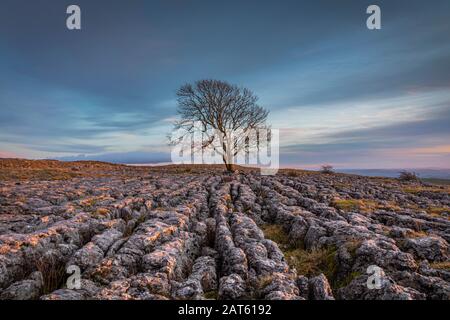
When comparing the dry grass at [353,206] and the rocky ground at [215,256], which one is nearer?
the rocky ground at [215,256]

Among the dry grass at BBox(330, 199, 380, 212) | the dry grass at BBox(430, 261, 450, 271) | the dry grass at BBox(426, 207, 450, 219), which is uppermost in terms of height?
the dry grass at BBox(330, 199, 380, 212)

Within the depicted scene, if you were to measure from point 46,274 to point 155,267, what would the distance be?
2935 mm

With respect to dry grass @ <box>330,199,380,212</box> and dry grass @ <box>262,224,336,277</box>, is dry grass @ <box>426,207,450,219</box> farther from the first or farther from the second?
dry grass @ <box>262,224,336,277</box>

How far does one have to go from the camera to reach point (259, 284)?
7.35 meters

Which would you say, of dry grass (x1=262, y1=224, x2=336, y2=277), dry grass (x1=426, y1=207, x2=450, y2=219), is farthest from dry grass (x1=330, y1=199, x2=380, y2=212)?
dry grass (x1=262, y1=224, x2=336, y2=277)

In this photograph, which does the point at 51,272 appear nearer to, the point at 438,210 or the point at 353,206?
the point at 353,206

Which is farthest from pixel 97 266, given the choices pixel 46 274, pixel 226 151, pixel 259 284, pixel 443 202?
pixel 226 151

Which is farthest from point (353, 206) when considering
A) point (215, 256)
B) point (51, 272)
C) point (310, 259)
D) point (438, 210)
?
point (51, 272)

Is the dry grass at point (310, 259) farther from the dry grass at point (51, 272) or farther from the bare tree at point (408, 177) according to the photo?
the bare tree at point (408, 177)

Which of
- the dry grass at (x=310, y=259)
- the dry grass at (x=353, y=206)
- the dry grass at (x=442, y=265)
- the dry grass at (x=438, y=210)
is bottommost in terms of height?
the dry grass at (x=310, y=259)

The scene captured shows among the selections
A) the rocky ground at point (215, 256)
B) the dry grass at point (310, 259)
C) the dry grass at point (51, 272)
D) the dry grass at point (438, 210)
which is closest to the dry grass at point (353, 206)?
the rocky ground at point (215, 256)

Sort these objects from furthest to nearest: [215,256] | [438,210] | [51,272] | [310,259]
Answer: [438,210]
[310,259]
[215,256]
[51,272]

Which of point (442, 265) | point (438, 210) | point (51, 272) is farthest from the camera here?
point (438, 210)
